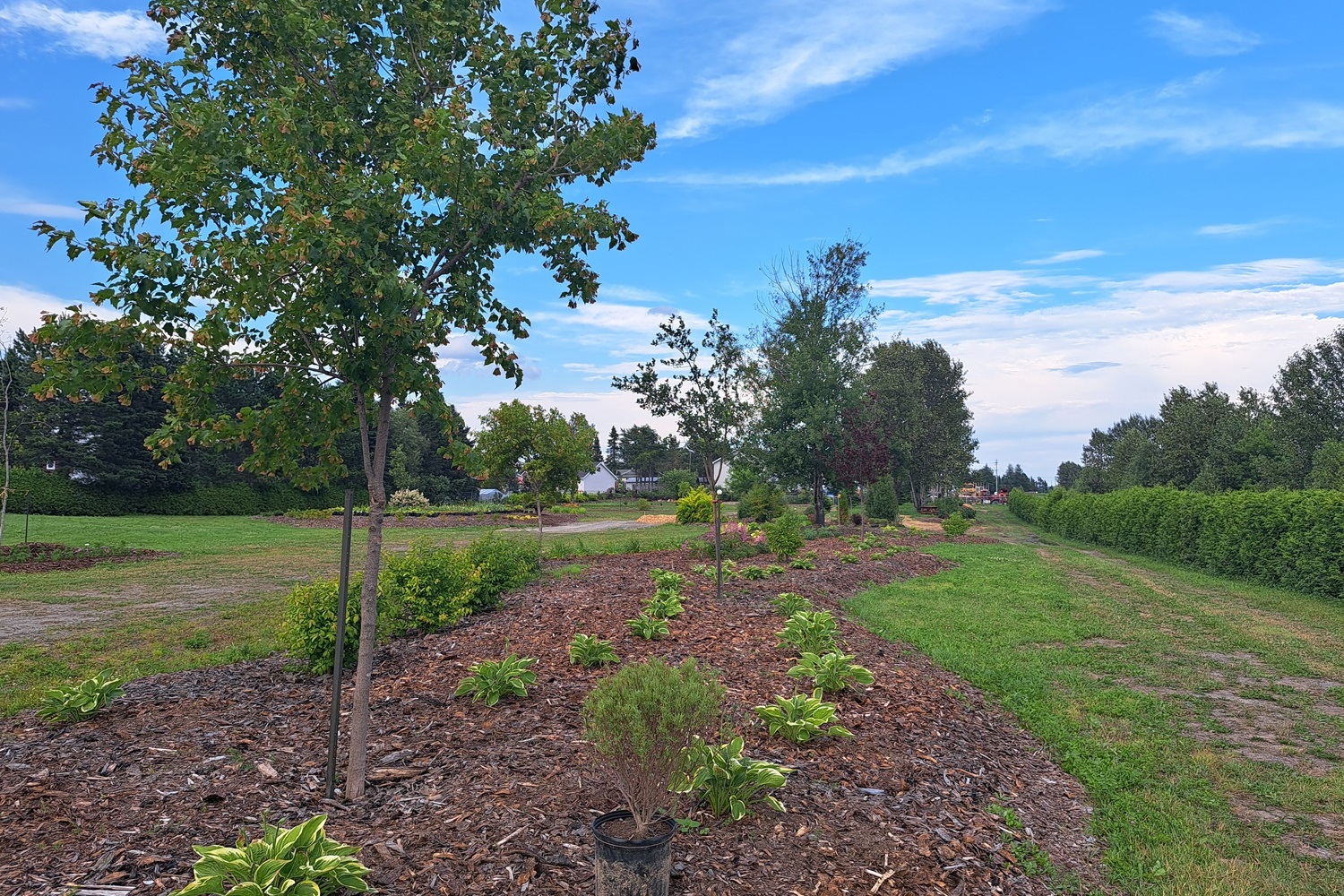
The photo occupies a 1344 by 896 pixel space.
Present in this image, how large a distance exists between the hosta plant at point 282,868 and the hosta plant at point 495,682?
2.29 metres

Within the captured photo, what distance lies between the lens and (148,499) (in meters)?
33.7

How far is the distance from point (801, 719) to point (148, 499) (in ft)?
126

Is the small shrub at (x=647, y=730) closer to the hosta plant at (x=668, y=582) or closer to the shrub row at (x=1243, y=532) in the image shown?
the hosta plant at (x=668, y=582)

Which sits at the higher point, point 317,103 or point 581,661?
point 317,103

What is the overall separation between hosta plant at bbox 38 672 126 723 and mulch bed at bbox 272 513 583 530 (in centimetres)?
2331

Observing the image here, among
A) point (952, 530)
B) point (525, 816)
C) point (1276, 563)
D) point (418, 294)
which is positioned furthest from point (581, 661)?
point (952, 530)

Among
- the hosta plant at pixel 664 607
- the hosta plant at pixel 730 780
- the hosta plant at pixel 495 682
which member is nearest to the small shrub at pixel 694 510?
the hosta plant at pixel 664 607

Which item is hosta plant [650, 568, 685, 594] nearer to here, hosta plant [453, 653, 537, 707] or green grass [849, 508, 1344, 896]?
green grass [849, 508, 1344, 896]

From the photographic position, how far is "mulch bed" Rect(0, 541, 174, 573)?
14328mm

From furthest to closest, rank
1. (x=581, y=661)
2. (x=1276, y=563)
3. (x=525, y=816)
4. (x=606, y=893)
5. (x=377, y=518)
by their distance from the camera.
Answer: (x=1276, y=563) → (x=581, y=661) → (x=377, y=518) → (x=525, y=816) → (x=606, y=893)

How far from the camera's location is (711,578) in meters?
11.6

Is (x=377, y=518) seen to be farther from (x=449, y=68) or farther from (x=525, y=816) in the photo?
(x=449, y=68)

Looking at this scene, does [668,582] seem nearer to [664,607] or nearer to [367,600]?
[664,607]

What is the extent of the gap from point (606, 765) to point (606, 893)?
2.10 feet
